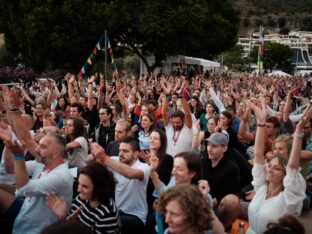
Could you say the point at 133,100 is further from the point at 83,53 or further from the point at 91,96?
the point at 83,53

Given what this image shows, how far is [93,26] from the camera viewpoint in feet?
103

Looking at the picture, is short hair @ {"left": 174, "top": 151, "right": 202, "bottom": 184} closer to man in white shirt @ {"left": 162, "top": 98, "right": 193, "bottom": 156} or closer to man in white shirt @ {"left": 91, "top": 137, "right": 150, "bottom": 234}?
man in white shirt @ {"left": 91, "top": 137, "right": 150, "bottom": 234}

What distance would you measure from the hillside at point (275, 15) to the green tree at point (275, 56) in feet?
251

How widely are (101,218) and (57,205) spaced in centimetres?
36

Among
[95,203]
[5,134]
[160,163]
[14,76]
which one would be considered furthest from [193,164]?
[14,76]

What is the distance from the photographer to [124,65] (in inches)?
2098

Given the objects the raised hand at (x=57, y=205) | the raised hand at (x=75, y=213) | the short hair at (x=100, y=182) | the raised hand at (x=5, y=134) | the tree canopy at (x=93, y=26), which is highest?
the tree canopy at (x=93, y=26)

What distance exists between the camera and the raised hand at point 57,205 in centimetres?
380

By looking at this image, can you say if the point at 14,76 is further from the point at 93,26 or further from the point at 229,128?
the point at 229,128

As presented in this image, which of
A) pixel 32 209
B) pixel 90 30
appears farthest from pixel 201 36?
pixel 32 209

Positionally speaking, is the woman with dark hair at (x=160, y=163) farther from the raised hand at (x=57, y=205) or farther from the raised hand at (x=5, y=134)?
the raised hand at (x=5, y=134)

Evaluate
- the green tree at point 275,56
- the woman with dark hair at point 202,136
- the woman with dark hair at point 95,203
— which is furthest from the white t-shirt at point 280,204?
the green tree at point 275,56

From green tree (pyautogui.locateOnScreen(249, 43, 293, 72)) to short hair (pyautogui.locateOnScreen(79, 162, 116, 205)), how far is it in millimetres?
92031

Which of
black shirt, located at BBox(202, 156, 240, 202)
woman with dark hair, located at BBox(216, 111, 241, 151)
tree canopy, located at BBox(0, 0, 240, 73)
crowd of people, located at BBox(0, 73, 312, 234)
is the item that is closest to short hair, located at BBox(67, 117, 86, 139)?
crowd of people, located at BBox(0, 73, 312, 234)
